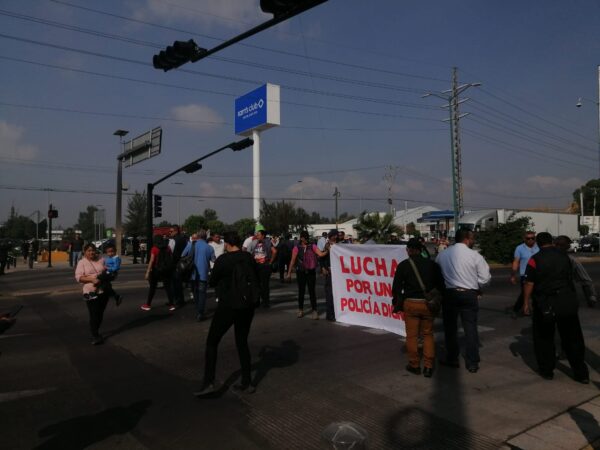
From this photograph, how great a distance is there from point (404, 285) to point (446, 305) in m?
0.71

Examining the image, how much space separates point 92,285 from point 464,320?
5651 millimetres

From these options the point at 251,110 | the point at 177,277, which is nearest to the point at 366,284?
the point at 177,277

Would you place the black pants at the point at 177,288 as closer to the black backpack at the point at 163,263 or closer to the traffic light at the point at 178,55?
the black backpack at the point at 163,263

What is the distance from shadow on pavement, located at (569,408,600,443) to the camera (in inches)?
160

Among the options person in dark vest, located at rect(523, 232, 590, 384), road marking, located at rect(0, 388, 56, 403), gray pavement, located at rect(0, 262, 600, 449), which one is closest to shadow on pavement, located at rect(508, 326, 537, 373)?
gray pavement, located at rect(0, 262, 600, 449)

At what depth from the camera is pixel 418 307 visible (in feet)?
18.9

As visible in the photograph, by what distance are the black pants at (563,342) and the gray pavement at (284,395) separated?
0.61 feet

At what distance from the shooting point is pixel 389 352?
22.7ft

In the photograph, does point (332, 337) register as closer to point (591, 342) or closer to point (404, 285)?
point (404, 285)

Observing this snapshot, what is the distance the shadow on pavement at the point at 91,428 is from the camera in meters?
3.99

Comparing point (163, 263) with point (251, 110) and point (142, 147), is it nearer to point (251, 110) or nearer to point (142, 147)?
point (142, 147)

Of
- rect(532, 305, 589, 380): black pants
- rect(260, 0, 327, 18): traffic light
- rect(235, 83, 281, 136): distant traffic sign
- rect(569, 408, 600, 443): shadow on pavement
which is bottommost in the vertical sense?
rect(569, 408, 600, 443): shadow on pavement

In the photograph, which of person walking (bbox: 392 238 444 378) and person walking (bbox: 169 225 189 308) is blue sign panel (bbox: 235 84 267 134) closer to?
person walking (bbox: 169 225 189 308)

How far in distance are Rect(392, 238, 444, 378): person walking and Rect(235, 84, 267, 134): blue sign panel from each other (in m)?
31.0
